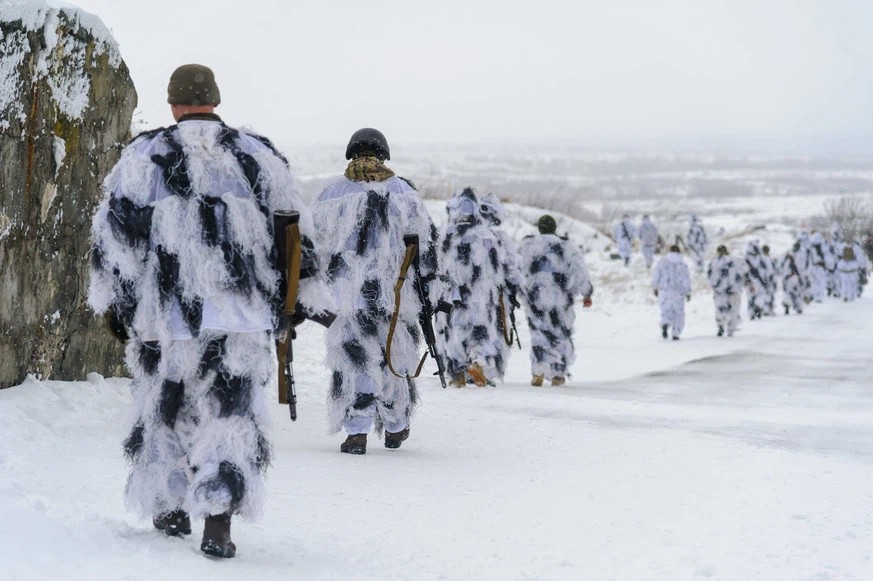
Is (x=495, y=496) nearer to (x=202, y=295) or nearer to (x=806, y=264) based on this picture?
(x=202, y=295)

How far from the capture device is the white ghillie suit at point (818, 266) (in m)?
35.3

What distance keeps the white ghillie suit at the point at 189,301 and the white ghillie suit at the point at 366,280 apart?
2780mm

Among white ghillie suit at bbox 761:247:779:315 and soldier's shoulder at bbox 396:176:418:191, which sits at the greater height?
soldier's shoulder at bbox 396:176:418:191

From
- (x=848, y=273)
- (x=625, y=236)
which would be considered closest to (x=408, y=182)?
(x=848, y=273)

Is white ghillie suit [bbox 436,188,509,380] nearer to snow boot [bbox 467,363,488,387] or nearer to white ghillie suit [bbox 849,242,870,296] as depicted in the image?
snow boot [bbox 467,363,488,387]

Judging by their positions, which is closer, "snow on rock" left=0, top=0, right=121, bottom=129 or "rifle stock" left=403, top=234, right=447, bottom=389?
"snow on rock" left=0, top=0, right=121, bottom=129

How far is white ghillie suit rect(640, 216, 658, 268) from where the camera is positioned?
41.4 m

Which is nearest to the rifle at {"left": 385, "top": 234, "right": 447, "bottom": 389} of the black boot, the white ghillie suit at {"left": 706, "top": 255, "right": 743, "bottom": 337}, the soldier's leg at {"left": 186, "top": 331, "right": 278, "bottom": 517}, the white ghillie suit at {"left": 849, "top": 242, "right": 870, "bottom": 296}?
the soldier's leg at {"left": 186, "top": 331, "right": 278, "bottom": 517}

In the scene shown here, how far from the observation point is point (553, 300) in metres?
13.4

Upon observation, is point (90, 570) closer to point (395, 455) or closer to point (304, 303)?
point (304, 303)

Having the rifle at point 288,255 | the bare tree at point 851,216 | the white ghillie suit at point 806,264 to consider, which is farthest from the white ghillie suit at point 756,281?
the bare tree at point 851,216

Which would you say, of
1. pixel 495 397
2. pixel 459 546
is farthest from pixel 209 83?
pixel 495 397

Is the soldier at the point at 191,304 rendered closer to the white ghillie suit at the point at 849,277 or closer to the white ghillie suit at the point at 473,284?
the white ghillie suit at the point at 473,284

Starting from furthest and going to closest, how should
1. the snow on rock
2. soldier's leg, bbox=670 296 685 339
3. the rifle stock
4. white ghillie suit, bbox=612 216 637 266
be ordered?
white ghillie suit, bbox=612 216 637 266
soldier's leg, bbox=670 296 685 339
the rifle stock
the snow on rock
